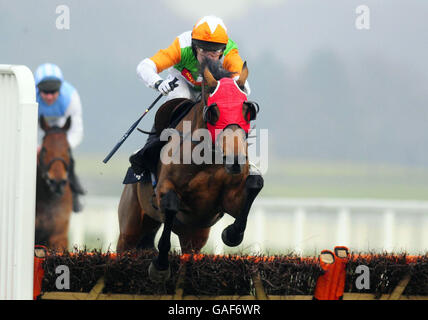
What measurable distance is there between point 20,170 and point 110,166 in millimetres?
8647

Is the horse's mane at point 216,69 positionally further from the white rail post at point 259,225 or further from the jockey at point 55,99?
the white rail post at point 259,225

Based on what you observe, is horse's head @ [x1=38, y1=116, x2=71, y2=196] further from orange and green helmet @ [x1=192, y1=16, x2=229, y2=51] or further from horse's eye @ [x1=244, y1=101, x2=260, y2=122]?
horse's eye @ [x1=244, y1=101, x2=260, y2=122]

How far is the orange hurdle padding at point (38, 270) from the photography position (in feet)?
10.0

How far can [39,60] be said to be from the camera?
10078 millimetres

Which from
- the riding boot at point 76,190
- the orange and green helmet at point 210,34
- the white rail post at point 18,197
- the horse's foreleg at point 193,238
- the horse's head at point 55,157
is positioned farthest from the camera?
the riding boot at point 76,190

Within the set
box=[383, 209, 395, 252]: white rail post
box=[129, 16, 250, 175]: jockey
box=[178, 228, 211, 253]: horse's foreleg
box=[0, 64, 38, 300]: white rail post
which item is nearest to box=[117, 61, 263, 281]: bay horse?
box=[129, 16, 250, 175]: jockey

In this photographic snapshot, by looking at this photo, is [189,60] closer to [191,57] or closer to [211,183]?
[191,57]

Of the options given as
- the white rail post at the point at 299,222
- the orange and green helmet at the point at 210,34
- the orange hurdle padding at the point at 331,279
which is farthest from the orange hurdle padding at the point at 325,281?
the white rail post at the point at 299,222

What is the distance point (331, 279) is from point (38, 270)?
1.36 metres

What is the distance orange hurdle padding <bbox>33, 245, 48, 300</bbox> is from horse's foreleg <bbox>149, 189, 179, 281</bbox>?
0.51m

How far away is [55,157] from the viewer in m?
5.14

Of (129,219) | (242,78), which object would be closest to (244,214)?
(242,78)

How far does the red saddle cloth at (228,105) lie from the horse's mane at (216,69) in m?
0.12
